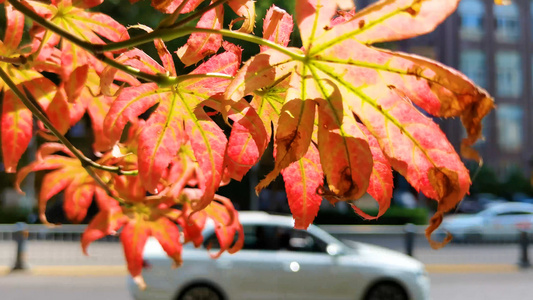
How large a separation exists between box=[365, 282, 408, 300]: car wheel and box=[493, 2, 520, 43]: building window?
564 inches

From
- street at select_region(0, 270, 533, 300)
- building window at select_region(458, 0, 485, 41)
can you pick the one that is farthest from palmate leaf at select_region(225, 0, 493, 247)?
building window at select_region(458, 0, 485, 41)

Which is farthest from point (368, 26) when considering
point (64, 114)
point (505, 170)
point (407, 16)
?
point (505, 170)

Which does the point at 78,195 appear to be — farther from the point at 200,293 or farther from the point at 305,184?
the point at 200,293

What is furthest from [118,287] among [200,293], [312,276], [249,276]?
[312,276]

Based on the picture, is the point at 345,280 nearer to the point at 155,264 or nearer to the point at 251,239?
the point at 251,239

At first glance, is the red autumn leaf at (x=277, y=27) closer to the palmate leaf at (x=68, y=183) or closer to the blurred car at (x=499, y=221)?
the palmate leaf at (x=68, y=183)

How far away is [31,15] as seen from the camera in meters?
0.34

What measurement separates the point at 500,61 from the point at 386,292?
1435 cm

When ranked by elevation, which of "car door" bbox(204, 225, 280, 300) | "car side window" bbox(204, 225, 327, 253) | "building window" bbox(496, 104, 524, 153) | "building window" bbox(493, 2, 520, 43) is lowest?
"car door" bbox(204, 225, 280, 300)

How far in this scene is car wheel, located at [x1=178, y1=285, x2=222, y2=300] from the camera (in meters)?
4.99

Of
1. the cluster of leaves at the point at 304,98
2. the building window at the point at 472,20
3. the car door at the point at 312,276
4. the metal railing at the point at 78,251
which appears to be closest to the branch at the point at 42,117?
the cluster of leaves at the point at 304,98

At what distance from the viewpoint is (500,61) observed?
59.1 feet

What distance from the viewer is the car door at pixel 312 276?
16.3 ft

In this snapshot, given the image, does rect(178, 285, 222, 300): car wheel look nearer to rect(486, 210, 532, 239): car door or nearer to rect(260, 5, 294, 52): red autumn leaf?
rect(260, 5, 294, 52): red autumn leaf
